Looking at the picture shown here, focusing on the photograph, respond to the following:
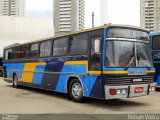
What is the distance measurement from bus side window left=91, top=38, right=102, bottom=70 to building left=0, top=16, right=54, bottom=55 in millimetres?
41664

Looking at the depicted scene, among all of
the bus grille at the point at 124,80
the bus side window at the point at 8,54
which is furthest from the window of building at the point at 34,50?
the bus grille at the point at 124,80

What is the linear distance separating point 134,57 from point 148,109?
1.88 meters

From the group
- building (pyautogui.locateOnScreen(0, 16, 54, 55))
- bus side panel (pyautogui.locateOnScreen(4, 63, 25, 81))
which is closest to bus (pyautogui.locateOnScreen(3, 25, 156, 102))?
bus side panel (pyautogui.locateOnScreen(4, 63, 25, 81))

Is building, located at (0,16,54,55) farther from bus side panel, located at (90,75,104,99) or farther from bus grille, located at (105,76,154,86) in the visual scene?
bus grille, located at (105,76,154,86)

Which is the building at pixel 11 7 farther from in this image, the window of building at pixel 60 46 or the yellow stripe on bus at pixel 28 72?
the window of building at pixel 60 46

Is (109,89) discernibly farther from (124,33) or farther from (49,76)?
(49,76)

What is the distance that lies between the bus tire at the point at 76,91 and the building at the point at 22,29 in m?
40.3

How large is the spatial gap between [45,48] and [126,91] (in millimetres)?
5920

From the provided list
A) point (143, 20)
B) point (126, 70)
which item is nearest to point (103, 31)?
point (126, 70)

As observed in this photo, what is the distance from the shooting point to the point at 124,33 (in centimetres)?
1102

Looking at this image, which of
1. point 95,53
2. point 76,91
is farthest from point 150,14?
point 95,53

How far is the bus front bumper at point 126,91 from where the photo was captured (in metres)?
10.3

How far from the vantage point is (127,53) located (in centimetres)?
1088

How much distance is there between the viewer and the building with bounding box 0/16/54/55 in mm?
52938
